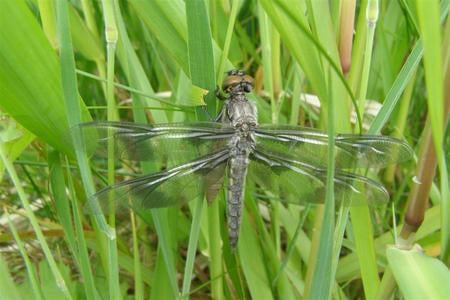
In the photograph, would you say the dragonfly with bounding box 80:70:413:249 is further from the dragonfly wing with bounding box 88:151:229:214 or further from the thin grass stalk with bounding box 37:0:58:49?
the thin grass stalk with bounding box 37:0:58:49

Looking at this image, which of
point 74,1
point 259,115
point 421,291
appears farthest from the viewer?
point 74,1

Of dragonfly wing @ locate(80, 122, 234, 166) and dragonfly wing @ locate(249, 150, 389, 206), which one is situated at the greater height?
dragonfly wing @ locate(80, 122, 234, 166)

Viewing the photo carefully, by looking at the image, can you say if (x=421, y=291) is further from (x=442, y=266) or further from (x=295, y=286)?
(x=295, y=286)

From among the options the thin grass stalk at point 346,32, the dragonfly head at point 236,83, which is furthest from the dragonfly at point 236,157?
the thin grass stalk at point 346,32

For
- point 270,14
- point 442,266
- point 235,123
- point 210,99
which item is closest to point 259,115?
point 235,123

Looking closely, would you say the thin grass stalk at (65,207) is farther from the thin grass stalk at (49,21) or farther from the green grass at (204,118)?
the thin grass stalk at (49,21)

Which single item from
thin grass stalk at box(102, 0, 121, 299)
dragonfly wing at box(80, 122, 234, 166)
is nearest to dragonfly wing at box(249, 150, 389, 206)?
dragonfly wing at box(80, 122, 234, 166)
